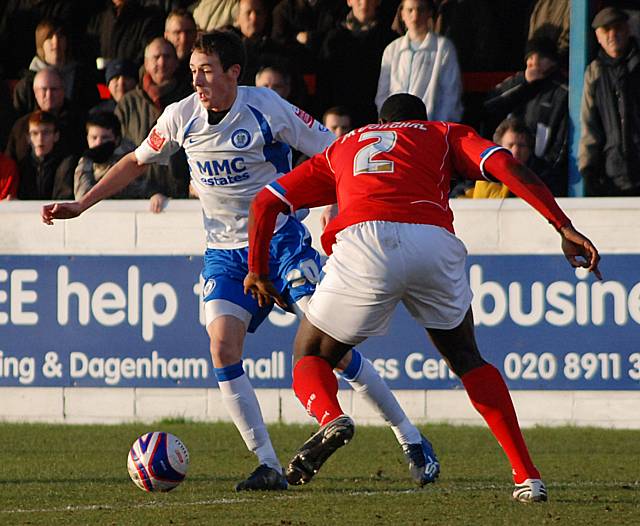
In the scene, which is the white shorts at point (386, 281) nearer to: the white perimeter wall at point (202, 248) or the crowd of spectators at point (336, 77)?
the white perimeter wall at point (202, 248)

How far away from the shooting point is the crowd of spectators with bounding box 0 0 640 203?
11.5 meters

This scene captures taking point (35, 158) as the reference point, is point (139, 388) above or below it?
below

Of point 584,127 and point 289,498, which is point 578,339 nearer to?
point 584,127

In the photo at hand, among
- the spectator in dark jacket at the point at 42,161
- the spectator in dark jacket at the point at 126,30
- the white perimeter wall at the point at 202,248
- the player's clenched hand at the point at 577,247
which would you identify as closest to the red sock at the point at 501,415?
the player's clenched hand at the point at 577,247

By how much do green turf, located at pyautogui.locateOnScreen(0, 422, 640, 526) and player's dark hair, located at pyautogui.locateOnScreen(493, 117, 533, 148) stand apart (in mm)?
2231

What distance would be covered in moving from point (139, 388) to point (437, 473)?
4.46 meters

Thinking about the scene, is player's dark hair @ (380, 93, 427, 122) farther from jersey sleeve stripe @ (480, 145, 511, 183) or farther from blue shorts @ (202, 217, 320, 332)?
blue shorts @ (202, 217, 320, 332)

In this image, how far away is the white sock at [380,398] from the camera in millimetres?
7844

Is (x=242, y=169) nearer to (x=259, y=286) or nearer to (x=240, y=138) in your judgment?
(x=240, y=138)

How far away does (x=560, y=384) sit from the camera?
11.1 m

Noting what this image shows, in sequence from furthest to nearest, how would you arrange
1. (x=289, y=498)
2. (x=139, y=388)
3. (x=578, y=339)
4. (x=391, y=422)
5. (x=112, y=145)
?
(x=112, y=145) → (x=139, y=388) → (x=578, y=339) → (x=391, y=422) → (x=289, y=498)

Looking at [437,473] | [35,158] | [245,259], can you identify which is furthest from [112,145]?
[437,473]

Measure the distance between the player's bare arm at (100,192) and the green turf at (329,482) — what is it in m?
1.45

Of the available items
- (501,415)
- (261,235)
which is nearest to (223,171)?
(261,235)
